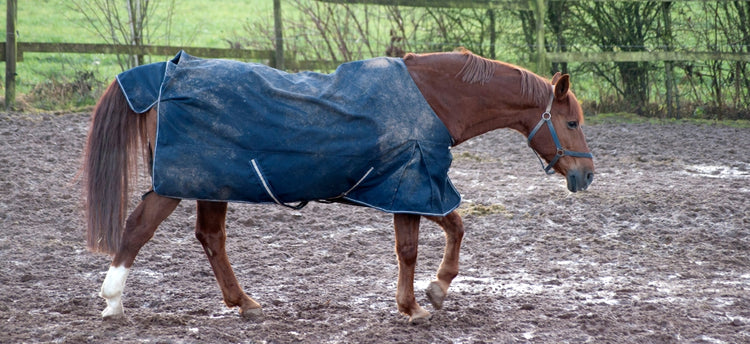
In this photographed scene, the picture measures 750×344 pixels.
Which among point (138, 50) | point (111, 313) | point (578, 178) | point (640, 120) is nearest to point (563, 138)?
point (578, 178)

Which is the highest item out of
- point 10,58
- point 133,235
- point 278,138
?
point 10,58

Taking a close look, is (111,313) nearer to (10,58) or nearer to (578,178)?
(578,178)

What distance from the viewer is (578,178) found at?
3859mm

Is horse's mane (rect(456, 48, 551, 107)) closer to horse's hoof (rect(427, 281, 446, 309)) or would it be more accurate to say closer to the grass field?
horse's hoof (rect(427, 281, 446, 309))

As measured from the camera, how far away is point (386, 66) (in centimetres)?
365

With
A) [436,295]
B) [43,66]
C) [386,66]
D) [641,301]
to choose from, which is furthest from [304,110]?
[43,66]

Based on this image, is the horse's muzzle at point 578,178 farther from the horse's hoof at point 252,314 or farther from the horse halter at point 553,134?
the horse's hoof at point 252,314

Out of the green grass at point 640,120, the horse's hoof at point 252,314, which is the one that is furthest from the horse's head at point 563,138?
the green grass at point 640,120

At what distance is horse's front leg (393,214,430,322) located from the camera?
→ 143 inches

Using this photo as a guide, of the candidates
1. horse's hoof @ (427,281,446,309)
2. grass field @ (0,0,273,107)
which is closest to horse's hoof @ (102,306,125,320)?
horse's hoof @ (427,281,446,309)

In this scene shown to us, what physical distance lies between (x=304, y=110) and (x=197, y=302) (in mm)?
1299

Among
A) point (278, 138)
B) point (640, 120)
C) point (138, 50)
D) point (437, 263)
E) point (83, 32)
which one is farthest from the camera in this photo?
point (83, 32)

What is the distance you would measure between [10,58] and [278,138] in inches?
304

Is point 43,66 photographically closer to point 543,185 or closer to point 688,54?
point 543,185
